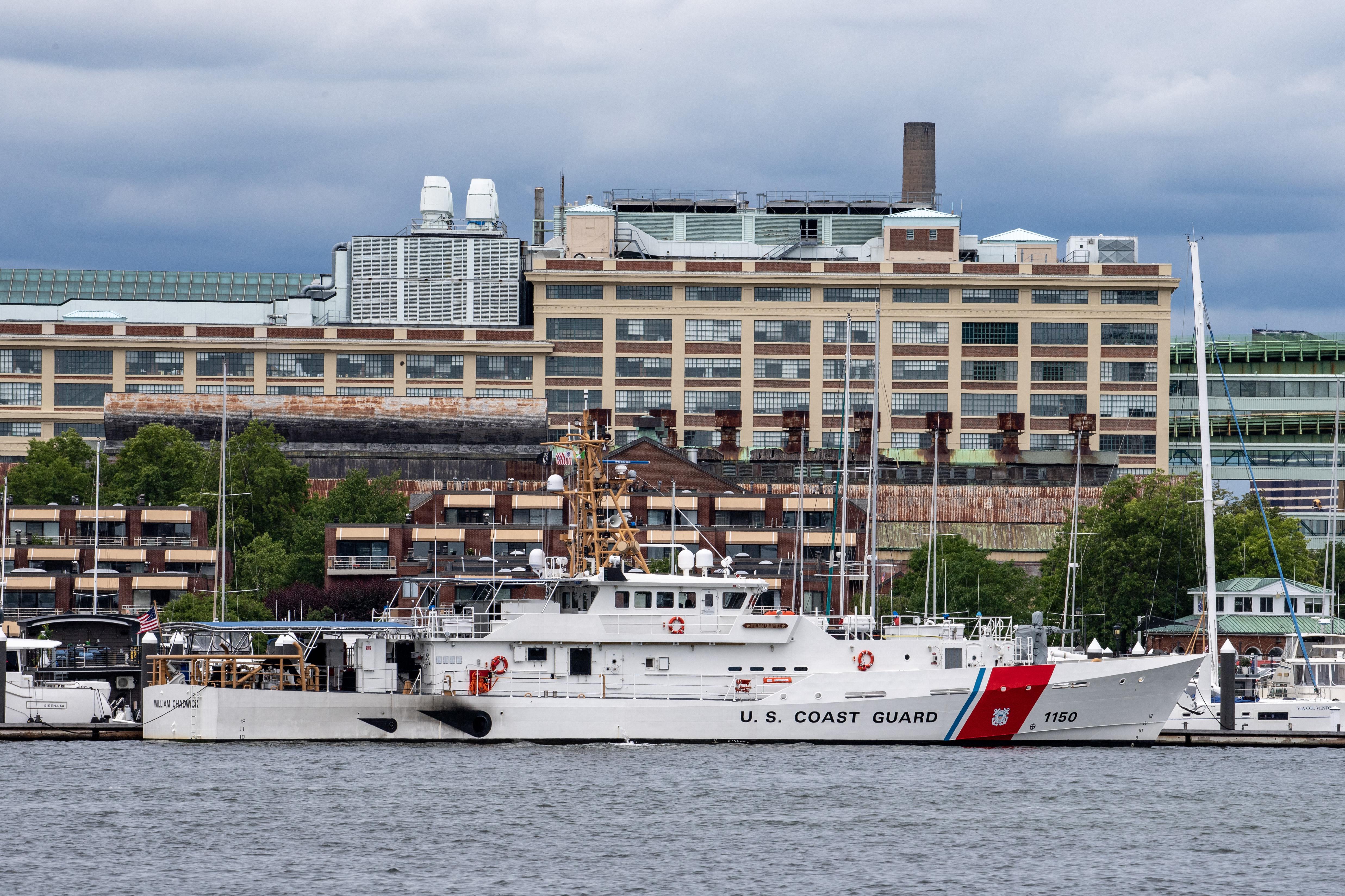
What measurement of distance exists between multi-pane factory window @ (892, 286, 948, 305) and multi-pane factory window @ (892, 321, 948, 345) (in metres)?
1.84

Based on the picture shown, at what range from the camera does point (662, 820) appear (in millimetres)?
58031

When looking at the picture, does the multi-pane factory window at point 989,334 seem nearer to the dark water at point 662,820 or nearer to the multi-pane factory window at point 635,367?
the multi-pane factory window at point 635,367

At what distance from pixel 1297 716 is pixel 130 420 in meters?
110

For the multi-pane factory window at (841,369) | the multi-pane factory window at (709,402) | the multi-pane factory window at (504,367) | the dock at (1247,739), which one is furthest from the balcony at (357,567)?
the multi-pane factory window at (841,369)

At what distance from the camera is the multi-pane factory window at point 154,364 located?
607 feet

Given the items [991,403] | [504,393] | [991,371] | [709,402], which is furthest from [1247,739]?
[504,393]

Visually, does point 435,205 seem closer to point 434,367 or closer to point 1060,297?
point 434,367

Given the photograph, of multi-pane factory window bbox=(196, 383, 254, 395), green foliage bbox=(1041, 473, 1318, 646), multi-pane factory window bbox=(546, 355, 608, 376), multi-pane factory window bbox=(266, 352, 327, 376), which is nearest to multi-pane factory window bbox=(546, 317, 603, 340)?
multi-pane factory window bbox=(546, 355, 608, 376)

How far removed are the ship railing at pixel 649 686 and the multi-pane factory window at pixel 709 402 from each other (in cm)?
11323

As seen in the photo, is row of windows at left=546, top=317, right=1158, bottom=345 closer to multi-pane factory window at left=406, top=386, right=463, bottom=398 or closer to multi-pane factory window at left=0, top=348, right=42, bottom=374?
multi-pane factory window at left=406, top=386, right=463, bottom=398

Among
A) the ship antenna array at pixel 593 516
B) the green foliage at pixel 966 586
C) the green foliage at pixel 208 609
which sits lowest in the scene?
the green foliage at pixel 208 609

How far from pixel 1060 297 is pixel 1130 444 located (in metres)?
14.5

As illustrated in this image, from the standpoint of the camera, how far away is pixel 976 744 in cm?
7400

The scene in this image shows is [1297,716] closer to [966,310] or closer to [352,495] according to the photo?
[352,495]
